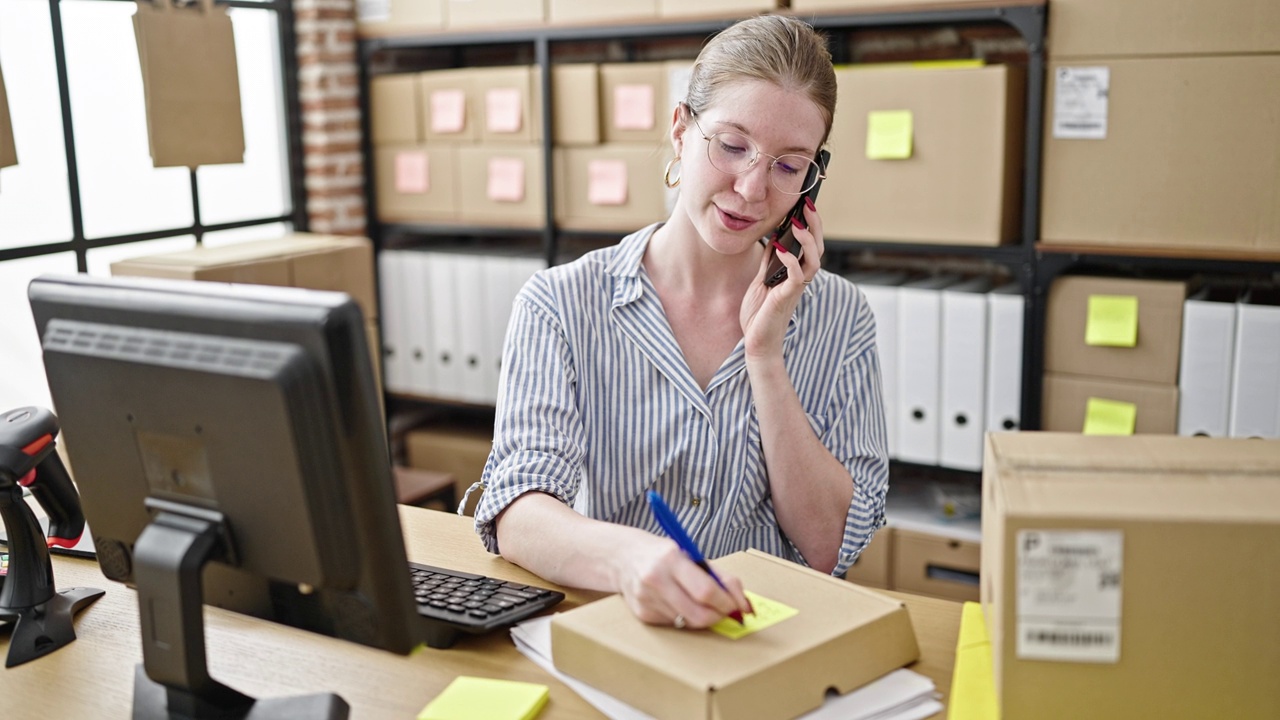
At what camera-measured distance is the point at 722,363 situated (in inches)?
60.6

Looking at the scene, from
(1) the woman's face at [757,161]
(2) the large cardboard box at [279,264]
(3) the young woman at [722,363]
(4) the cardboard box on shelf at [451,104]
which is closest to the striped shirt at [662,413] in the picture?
(3) the young woman at [722,363]

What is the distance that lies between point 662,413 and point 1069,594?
2.37 feet

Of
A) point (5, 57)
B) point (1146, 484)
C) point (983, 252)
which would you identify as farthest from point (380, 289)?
point (1146, 484)

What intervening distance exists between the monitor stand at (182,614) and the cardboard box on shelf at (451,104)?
90.7 inches

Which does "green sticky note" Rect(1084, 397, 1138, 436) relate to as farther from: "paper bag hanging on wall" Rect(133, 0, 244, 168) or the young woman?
"paper bag hanging on wall" Rect(133, 0, 244, 168)

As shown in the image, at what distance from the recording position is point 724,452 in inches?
59.4

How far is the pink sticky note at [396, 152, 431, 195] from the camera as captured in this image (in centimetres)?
327

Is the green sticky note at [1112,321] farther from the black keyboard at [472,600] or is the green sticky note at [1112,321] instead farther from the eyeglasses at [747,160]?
the black keyboard at [472,600]

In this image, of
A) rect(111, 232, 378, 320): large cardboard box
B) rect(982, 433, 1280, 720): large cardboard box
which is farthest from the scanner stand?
rect(111, 232, 378, 320): large cardboard box

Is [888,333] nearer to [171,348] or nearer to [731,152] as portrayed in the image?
[731,152]

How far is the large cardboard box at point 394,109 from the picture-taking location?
10.7ft

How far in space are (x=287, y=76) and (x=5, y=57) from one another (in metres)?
0.86

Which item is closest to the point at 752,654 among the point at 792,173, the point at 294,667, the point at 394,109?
the point at 294,667

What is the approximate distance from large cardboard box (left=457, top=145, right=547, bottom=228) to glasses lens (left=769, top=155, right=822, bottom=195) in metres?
1.68
